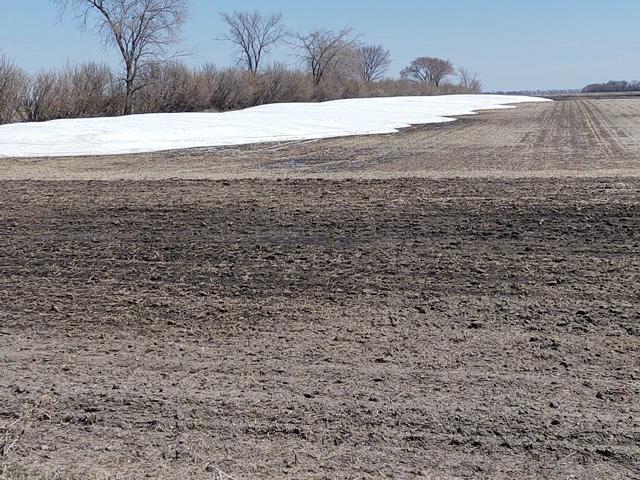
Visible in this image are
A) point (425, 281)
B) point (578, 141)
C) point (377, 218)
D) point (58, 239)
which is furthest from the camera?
point (578, 141)

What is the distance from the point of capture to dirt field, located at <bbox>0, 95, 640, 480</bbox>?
3699mm

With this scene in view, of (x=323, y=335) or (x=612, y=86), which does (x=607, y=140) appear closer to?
(x=323, y=335)

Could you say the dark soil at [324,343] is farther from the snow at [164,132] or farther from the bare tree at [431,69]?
the bare tree at [431,69]

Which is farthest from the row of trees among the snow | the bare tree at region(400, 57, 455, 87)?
the snow

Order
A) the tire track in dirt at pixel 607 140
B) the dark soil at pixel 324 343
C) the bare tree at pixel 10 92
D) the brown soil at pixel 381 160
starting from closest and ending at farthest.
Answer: the dark soil at pixel 324 343, the brown soil at pixel 381 160, the tire track in dirt at pixel 607 140, the bare tree at pixel 10 92

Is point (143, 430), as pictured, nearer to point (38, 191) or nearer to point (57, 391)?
point (57, 391)

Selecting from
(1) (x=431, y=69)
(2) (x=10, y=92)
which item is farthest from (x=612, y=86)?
(2) (x=10, y=92)

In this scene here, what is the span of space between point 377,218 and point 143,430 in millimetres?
5957

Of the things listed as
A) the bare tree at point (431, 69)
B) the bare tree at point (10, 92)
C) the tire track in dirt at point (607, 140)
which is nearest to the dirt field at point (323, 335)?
the tire track in dirt at point (607, 140)

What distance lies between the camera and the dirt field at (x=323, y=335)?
370 centimetres

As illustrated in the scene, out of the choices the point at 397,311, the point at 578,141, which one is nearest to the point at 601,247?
the point at 397,311

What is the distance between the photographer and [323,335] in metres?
5.39

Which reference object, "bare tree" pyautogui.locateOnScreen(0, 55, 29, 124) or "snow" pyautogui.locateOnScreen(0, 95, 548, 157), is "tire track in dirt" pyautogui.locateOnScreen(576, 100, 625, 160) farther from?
"bare tree" pyautogui.locateOnScreen(0, 55, 29, 124)

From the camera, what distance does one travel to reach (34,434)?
3871mm
